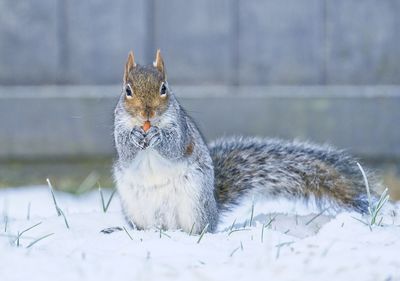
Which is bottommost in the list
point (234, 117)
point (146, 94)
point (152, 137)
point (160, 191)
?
point (234, 117)

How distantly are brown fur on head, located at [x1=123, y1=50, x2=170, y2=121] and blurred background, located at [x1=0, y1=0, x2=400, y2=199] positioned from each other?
1792mm

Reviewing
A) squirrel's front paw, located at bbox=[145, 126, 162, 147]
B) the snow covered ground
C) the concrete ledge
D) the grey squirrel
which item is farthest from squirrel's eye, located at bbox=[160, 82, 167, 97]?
the concrete ledge

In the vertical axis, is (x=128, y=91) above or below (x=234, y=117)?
above

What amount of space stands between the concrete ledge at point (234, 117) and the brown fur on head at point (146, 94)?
Result: 179 cm

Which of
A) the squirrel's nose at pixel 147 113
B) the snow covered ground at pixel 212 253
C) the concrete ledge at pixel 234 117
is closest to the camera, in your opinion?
the snow covered ground at pixel 212 253

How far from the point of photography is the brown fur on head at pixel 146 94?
2.62m

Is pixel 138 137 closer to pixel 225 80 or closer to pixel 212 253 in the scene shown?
pixel 212 253

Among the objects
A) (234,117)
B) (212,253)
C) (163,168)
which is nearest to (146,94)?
(163,168)

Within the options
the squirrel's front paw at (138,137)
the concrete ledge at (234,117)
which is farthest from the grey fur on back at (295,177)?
the concrete ledge at (234,117)

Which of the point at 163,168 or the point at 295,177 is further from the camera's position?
the point at 295,177

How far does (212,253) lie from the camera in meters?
2.30

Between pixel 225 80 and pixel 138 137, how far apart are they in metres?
1.96

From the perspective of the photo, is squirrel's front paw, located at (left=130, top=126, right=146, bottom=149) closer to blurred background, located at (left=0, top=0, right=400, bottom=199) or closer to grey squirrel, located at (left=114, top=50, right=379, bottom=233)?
grey squirrel, located at (left=114, top=50, right=379, bottom=233)

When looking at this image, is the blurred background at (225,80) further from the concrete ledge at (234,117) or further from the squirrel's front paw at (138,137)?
the squirrel's front paw at (138,137)
